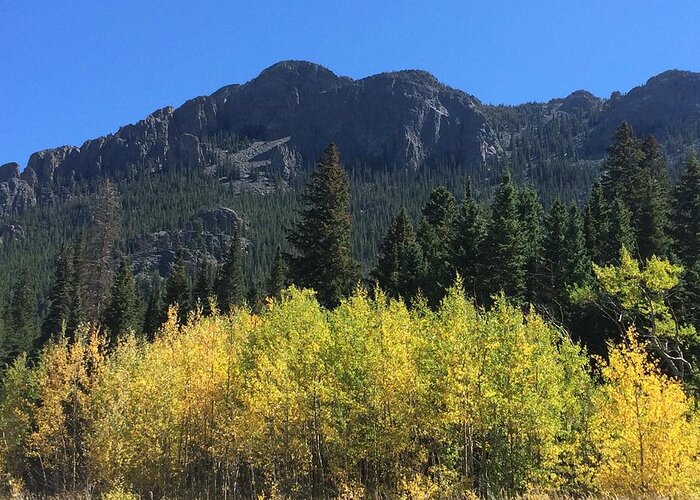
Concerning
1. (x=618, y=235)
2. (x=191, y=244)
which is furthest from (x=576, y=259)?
(x=191, y=244)

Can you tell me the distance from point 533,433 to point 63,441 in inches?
1039

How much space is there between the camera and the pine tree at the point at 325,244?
38.1m

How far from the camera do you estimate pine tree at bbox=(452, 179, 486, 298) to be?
117ft

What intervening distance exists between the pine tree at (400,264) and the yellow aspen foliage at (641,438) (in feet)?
59.1

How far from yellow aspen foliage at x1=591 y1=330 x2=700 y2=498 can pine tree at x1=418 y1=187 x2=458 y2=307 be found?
47.6 feet

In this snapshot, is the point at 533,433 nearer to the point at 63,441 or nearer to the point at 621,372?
the point at 621,372

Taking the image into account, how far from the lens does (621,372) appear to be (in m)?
20.4

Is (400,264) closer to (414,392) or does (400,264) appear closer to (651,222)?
(651,222)

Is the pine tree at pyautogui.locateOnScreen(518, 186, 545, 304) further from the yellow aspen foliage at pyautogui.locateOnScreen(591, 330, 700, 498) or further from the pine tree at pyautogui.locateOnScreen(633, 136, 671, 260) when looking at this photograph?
the yellow aspen foliage at pyautogui.locateOnScreen(591, 330, 700, 498)

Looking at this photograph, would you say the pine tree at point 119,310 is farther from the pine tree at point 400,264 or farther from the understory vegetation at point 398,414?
the understory vegetation at point 398,414

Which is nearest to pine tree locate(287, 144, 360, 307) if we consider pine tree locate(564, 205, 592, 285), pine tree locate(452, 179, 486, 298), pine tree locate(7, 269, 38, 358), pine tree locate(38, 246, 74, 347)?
pine tree locate(452, 179, 486, 298)

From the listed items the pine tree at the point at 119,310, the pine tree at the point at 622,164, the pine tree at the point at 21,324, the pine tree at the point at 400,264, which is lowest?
the pine tree at the point at 21,324

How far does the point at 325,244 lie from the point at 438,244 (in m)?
10.2

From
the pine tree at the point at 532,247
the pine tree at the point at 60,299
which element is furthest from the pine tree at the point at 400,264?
the pine tree at the point at 60,299
